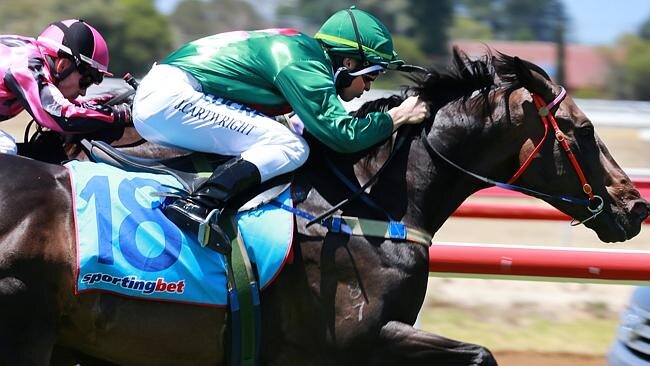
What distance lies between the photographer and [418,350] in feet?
12.4

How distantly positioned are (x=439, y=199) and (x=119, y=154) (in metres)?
1.30

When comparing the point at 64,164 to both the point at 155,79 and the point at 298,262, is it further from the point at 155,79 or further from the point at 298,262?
the point at 298,262

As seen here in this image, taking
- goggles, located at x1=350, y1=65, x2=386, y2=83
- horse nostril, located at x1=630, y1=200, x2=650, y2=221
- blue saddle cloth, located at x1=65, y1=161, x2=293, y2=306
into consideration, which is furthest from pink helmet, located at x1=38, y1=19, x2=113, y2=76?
horse nostril, located at x1=630, y1=200, x2=650, y2=221

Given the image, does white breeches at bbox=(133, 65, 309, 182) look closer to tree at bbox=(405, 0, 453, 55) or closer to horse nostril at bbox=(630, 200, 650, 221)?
horse nostril at bbox=(630, 200, 650, 221)

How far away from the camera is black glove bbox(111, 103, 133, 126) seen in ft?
13.5

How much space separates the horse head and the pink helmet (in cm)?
143

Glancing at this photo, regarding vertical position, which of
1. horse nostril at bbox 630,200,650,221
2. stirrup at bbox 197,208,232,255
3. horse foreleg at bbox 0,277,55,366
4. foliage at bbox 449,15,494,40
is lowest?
foliage at bbox 449,15,494,40

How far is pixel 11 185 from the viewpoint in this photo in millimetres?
3645

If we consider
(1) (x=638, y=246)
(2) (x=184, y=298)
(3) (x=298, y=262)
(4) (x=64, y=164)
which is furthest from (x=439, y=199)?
(1) (x=638, y=246)

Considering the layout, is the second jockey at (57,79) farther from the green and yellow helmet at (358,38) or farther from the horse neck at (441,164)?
the horse neck at (441,164)

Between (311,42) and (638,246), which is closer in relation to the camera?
(311,42)

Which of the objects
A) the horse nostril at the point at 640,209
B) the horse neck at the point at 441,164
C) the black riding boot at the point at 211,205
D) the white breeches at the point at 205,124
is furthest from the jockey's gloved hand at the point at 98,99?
the horse nostril at the point at 640,209

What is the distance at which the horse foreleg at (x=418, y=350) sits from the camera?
12.3 ft

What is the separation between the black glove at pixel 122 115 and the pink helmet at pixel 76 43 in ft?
0.67
